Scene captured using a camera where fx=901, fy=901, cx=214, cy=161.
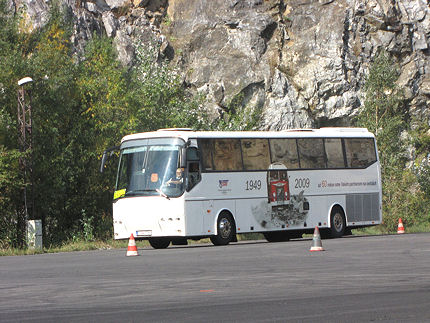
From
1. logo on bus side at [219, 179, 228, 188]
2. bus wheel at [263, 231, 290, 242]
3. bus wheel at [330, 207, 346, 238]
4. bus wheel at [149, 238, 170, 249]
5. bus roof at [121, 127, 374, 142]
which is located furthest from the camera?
bus wheel at [330, 207, 346, 238]

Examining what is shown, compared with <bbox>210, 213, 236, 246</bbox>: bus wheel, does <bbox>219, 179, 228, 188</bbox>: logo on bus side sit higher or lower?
higher

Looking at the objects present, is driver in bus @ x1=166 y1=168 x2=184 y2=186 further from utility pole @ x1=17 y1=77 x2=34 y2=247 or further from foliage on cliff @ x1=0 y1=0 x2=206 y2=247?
foliage on cliff @ x1=0 y1=0 x2=206 y2=247

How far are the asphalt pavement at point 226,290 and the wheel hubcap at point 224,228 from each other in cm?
825

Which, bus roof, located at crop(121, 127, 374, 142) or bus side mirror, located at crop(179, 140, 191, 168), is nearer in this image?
bus side mirror, located at crop(179, 140, 191, 168)

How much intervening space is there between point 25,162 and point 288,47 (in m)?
42.0

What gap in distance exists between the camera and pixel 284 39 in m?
69.2

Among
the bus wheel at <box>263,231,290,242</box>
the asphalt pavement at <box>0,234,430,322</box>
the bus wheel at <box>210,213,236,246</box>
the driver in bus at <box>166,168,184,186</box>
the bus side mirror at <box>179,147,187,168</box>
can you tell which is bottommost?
the asphalt pavement at <box>0,234,430,322</box>

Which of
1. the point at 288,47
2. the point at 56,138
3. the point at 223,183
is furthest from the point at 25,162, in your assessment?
the point at 288,47

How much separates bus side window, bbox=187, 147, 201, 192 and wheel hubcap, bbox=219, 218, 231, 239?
1635mm

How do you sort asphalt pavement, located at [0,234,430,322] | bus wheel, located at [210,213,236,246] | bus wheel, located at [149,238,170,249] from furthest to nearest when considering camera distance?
bus wheel, located at [149,238,170,249] → bus wheel, located at [210,213,236,246] → asphalt pavement, located at [0,234,430,322]

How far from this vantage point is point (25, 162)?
2928 cm

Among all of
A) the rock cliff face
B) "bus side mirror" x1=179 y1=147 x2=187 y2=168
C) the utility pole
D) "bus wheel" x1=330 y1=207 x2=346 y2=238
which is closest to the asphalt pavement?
"bus side mirror" x1=179 y1=147 x2=187 y2=168

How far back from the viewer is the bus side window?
27.6m

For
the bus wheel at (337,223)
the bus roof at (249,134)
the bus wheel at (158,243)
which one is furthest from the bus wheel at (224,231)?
the bus wheel at (337,223)
